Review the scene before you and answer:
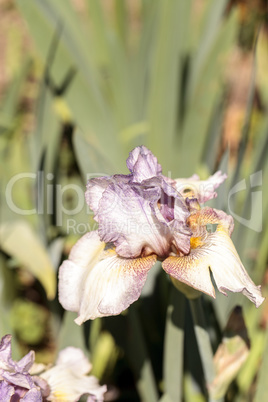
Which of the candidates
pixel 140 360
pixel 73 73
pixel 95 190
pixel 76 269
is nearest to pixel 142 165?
pixel 95 190

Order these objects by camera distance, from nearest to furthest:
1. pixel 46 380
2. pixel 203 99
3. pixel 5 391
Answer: pixel 5 391 < pixel 46 380 < pixel 203 99

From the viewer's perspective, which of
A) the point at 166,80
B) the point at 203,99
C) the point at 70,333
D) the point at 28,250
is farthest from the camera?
the point at 203,99

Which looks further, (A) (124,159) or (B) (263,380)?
(A) (124,159)

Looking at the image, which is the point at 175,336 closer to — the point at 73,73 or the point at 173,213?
the point at 173,213

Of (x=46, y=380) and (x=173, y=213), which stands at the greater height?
(x=173, y=213)

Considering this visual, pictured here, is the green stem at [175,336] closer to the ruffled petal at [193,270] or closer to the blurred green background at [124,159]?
the blurred green background at [124,159]

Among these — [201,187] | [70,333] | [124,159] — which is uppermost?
[124,159]

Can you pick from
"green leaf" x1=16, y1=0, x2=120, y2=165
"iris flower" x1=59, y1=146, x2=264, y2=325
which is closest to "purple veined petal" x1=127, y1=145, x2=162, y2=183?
"iris flower" x1=59, y1=146, x2=264, y2=325

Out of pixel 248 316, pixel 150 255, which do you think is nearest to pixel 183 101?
pixel 248 316
